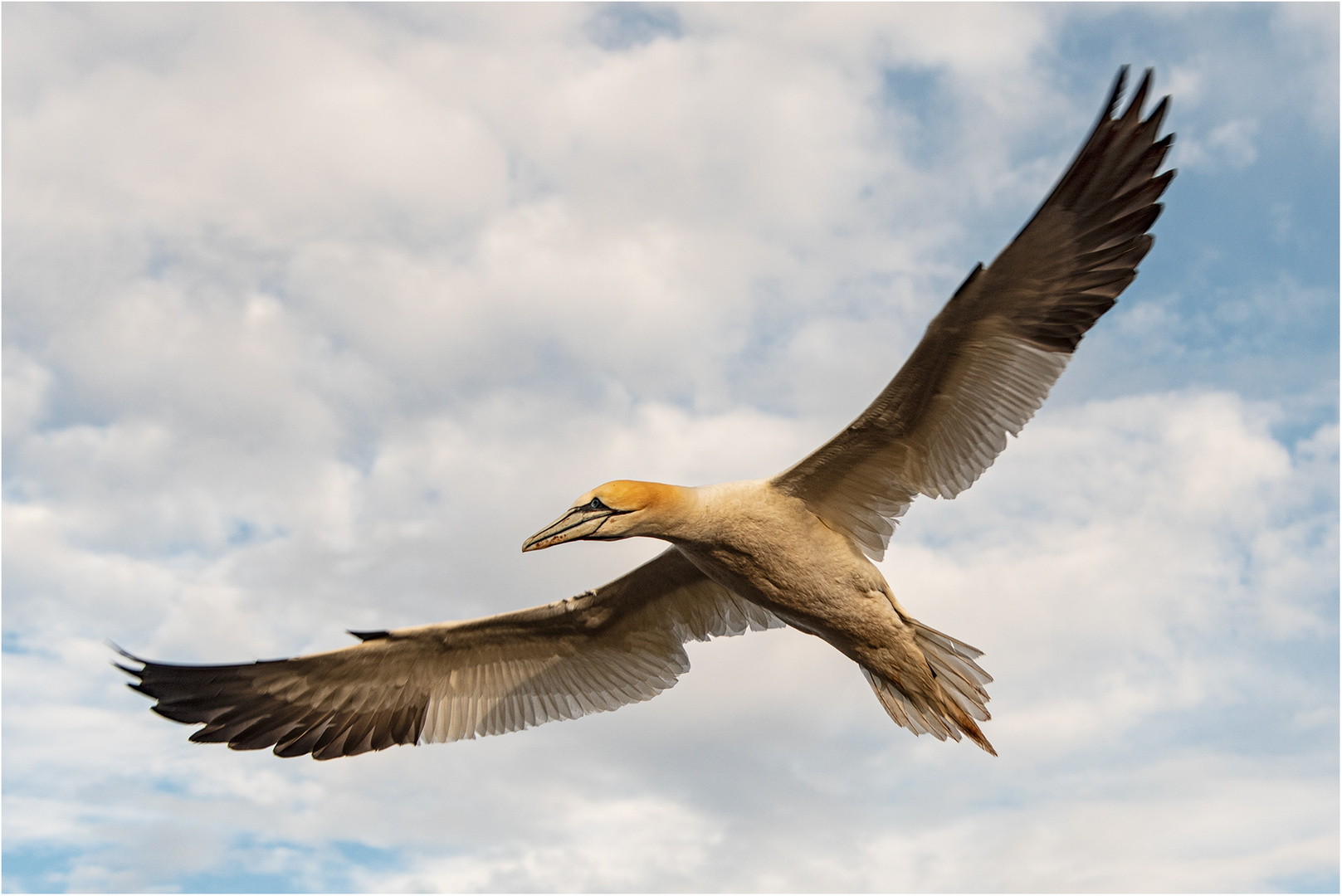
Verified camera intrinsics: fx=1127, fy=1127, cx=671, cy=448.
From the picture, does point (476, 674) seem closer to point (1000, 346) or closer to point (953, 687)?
point (953, 687)

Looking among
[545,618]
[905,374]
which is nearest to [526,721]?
[545,618]

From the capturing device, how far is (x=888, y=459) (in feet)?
31.0

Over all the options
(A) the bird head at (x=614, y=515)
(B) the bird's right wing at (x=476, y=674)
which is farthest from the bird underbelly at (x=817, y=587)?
(B) the bird's right wing at (x=476, y=674)

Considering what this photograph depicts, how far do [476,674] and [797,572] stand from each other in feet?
12.6

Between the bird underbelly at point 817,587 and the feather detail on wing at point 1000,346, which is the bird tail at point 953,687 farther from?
the feather detail on wing at point 1000,346

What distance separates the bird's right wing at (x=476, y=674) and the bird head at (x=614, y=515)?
1.46 meters

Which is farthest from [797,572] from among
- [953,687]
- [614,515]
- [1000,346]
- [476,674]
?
[476,674]

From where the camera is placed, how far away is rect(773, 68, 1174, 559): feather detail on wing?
26.7ft

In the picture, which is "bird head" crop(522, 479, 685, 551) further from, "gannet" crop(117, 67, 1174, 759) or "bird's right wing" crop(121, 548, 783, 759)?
"bird's right wing" crop(121, 548, 783, 759)

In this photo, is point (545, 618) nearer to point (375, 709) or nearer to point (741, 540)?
point (375, 709)

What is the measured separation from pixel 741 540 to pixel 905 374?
1.86 metres

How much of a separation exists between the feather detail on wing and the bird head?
40.6 inches

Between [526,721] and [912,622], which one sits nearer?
[912,622]

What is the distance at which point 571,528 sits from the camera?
9336mm
